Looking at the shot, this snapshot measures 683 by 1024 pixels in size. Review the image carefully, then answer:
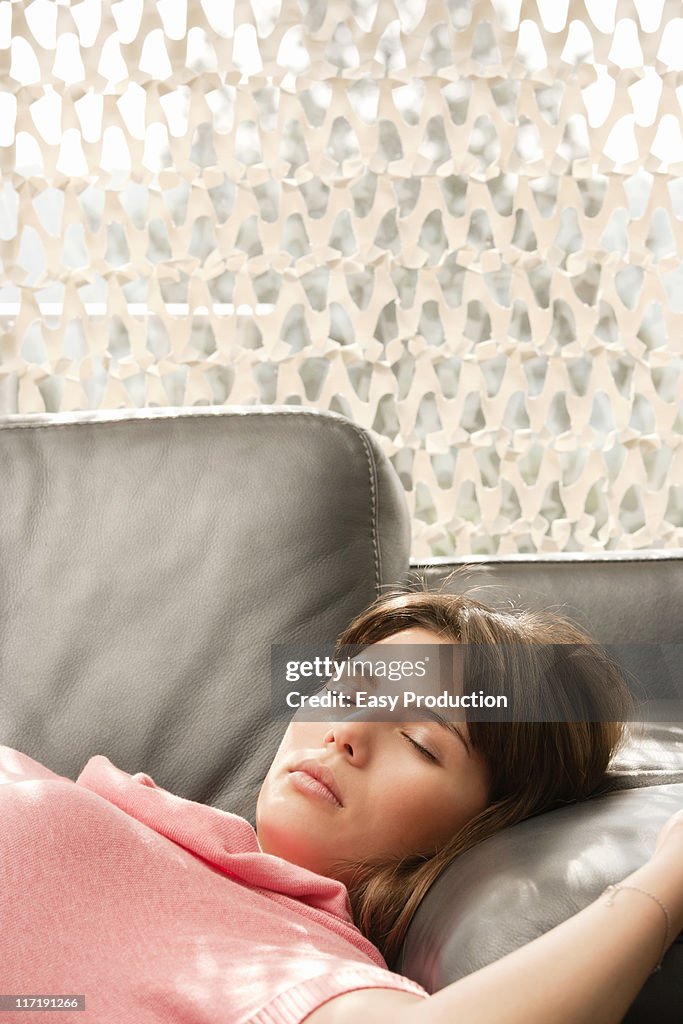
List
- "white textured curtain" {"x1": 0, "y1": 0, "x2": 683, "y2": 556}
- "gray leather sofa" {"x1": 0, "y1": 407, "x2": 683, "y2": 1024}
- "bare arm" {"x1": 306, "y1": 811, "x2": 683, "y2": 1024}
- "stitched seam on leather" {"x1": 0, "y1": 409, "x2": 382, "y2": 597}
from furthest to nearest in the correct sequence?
"white textured curtain" {"x1": 0, "y1": 0, "x2": 683, "y2": 556} → "stitched seam on leather" {"x1": 0, "y1": 409, "x2": 382, "y2": 597} → "gray leather sofa" {"x1": 0, "y1": 407, "x2": 683, "y2": 1024} → "bare arm" {"x1": 306, "y1": 811, "x2": 683, "y2": 1024}

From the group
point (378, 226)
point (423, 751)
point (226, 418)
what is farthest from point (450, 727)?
point (378, 226)

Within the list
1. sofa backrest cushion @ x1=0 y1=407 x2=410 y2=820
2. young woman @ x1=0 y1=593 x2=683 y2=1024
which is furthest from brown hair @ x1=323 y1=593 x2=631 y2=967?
sofa backrest cushion @ x1=0 y1=407 x2=410 y2=820

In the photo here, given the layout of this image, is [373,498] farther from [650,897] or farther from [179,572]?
[650,897]

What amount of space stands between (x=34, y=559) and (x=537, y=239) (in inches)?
40.8

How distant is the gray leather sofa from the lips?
13 centimetres

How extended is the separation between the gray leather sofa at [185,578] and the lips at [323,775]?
0.42 feet

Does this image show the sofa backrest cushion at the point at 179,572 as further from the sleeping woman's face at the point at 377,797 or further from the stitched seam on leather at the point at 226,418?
the sleeping woman's face at the point at 377,797

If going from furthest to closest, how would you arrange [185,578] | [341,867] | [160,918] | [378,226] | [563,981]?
[378,226] → [185,578] → [341,867] → [160,918] → [563,981]

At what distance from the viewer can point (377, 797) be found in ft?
2.86

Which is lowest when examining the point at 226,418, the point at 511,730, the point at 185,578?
the point at 511,730

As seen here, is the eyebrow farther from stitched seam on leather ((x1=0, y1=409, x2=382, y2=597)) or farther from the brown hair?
stitched seam on leather ((x1=0, y1=409, x2=382, y2=597))

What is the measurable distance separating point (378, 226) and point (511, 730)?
105 cm

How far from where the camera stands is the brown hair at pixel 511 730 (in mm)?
837

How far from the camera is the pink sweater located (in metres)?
0.65
